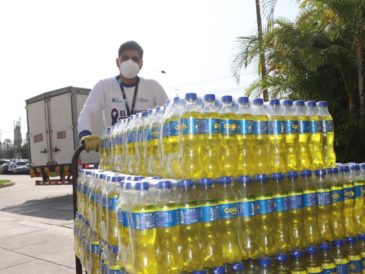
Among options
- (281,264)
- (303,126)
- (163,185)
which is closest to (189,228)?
(163,185)

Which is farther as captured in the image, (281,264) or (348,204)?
(348,204)

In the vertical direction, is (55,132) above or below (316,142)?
above

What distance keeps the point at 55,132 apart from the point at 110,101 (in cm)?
1128

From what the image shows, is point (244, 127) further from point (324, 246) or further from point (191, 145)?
point (324, 246)

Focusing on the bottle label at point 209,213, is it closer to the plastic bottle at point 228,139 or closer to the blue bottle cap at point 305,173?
the plastic bottle at point 228,139

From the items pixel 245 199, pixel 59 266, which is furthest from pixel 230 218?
pixel 59 266

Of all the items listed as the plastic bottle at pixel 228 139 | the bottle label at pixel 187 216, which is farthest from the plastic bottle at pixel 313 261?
the bottle label at pixel 187 216

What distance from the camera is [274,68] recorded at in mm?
9883

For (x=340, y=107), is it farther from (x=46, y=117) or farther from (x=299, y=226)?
(x=46, y=117)

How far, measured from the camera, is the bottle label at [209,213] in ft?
8.20

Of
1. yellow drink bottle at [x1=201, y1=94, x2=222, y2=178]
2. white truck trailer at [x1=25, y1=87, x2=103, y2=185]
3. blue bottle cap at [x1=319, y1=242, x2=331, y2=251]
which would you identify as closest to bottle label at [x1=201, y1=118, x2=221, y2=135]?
yellow drink bottle at [x1=201, y1=94, x2=222, y2=178]

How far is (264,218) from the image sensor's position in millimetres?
2775

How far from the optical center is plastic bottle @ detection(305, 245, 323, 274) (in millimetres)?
2852

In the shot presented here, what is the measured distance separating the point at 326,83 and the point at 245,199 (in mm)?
6488
